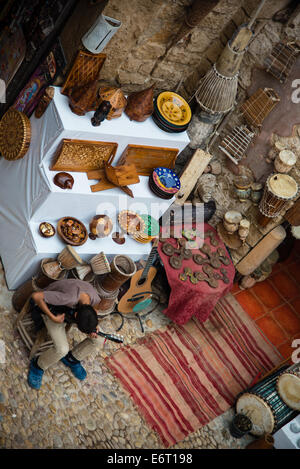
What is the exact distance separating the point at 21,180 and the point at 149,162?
1429 mm

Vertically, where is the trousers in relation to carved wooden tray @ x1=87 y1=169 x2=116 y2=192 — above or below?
below

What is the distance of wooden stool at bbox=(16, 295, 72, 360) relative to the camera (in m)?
4.59

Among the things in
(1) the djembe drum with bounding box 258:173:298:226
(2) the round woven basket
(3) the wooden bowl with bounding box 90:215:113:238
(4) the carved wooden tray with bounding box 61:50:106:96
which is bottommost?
(2) the round woven basket

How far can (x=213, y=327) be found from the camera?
6480 millimetres

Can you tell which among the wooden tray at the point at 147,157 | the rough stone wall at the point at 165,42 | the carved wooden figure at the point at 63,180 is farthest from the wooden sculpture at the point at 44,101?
the wooden tray at the point at 147,157

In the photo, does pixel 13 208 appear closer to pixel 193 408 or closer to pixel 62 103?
pixel 62 103

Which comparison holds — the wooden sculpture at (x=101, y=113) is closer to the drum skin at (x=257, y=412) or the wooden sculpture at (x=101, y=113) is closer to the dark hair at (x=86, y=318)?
the dark hair at (x=86, y=318)

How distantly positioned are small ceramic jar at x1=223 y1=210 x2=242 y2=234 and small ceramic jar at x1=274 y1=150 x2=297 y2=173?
2.81 feet

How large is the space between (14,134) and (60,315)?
2.06 meters

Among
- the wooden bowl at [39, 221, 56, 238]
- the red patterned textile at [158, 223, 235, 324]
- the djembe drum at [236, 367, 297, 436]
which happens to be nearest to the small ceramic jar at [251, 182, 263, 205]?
the red patterned textile at [158, 223, 235, 324]

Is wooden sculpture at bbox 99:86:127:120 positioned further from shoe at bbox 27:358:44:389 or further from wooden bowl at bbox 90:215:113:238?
shoe at bbox 27:358:44:389

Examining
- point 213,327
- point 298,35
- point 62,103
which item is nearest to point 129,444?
point 213,327

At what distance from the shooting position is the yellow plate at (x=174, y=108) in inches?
213

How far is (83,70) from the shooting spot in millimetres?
4688
